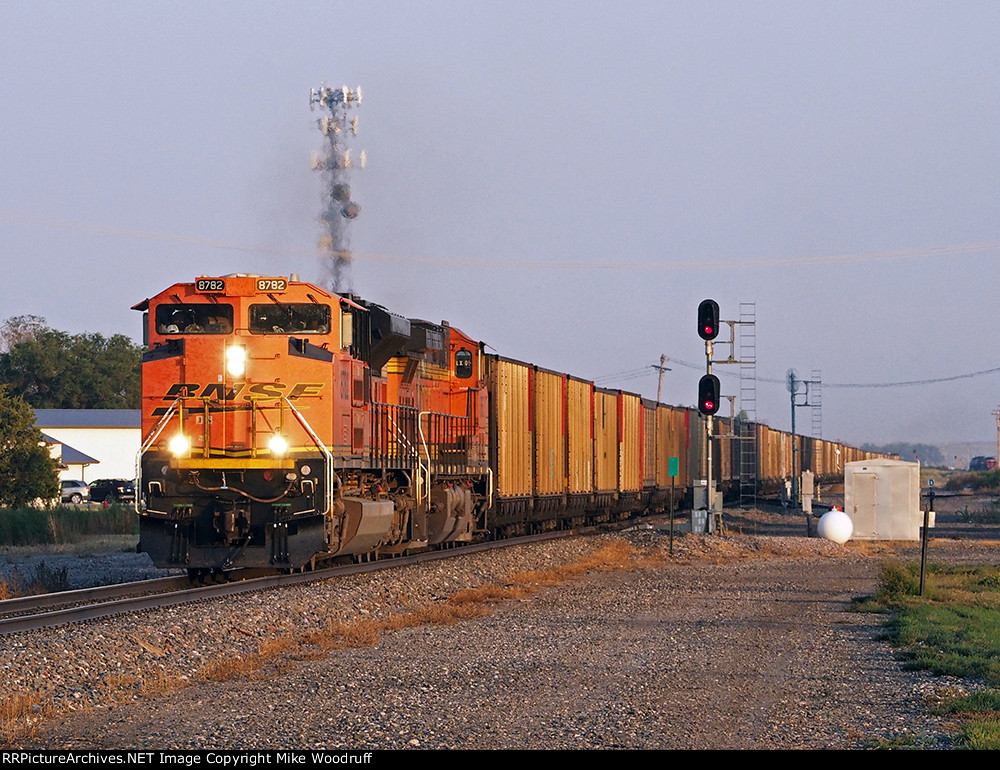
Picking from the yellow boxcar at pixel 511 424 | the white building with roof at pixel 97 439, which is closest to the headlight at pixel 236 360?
the yellow boxcar at pixel 511 424

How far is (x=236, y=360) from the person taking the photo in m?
17.3

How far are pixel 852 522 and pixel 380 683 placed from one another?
22.4m

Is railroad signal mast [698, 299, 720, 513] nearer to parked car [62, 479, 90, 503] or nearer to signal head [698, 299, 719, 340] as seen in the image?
signal head [698, 299, 719, 340]

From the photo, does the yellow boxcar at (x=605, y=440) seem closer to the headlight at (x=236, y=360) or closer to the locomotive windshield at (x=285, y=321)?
the locomotive windshield at (x=285, y=321)

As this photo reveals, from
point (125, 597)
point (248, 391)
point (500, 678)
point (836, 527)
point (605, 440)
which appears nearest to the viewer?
point (500, 678)

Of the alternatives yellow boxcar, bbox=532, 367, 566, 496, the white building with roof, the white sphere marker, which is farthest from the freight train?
the white building with roof

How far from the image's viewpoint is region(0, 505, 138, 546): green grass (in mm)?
30469

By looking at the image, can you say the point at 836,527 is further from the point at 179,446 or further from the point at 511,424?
the point at 179,446

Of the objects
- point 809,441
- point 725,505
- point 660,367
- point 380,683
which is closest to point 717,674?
point 380,683

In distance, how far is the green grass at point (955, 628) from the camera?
352 inches

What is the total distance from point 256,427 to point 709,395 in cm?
1205

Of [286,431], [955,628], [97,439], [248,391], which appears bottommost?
[955,628]

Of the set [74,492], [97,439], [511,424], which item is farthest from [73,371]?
[511,424]

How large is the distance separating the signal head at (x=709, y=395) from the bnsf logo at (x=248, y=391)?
11.4 metres
